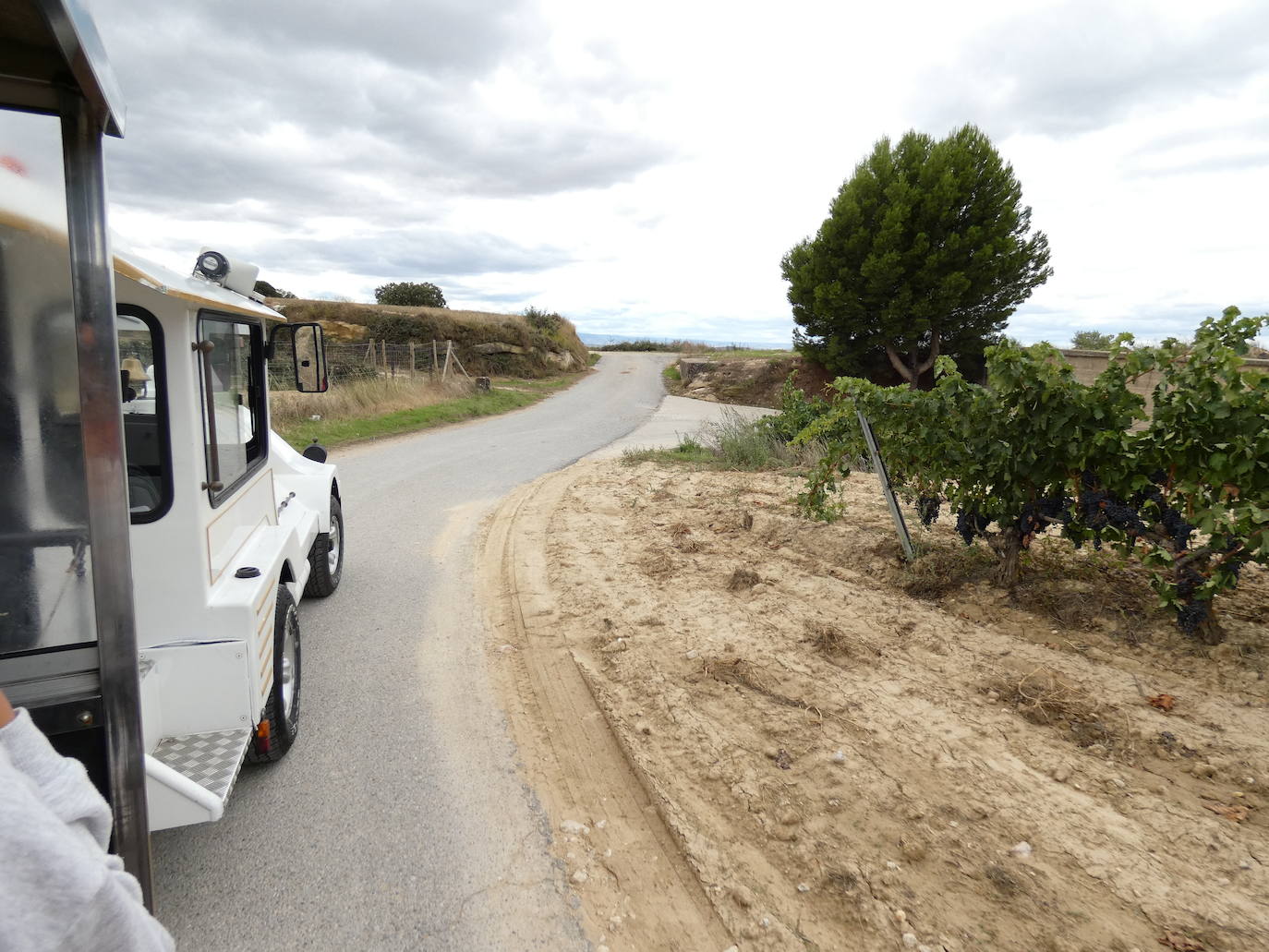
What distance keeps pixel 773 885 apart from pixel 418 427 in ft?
49.1

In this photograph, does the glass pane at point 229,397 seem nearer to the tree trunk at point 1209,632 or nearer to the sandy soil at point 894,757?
the sandy soil at point 894,757

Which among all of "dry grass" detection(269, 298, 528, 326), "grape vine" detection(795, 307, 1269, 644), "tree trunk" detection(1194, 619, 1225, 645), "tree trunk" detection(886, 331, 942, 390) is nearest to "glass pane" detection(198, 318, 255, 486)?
"grape vine" detection(795, 307, 1269, 644)

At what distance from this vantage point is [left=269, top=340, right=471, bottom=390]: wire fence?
65.6 ft

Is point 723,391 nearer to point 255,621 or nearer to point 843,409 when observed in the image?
point 843,409

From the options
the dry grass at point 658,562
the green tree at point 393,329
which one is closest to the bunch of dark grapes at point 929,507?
the dry grass at point 658,562

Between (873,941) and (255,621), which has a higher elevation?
(255,621)

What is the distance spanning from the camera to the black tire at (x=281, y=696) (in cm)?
311

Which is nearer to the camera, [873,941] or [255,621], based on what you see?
[873,941]

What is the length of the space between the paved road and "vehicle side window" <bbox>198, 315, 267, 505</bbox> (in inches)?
50.9

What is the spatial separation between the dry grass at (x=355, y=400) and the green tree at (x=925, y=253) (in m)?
13.1

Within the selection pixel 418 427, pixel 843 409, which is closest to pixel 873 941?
pixel 843 409

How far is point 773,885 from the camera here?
8.60 feet

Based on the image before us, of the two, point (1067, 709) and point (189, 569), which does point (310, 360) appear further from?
point (1067, 709)

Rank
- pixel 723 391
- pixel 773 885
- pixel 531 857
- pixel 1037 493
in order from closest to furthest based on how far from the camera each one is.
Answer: pixel 773 885 < pixel 531 857 < pixel 1037 493 < pixel 723 391
